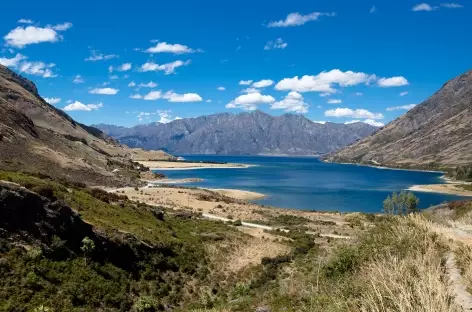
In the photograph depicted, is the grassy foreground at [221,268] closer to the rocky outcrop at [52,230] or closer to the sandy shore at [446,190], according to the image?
the rocky outcrop at [52,230]

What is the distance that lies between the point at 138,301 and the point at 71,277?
5.24 metres

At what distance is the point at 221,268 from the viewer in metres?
41.9

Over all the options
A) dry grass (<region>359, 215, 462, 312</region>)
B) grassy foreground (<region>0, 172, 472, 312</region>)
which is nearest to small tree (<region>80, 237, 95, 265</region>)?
grassy foreground (<region>0, 172, 472, 312</region>)

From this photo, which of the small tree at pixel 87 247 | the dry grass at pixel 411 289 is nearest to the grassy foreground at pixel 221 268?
the dry grass at pixel 411 289

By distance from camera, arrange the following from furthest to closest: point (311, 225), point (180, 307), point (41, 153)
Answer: point (41, 153) → point (311, 225) → point (180, 307)

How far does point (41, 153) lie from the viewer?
108 meters

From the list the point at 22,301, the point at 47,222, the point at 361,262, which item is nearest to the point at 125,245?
the point at 47,222

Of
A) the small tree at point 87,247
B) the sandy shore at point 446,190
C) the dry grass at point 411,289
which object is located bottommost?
the sandy shore at point 446,190

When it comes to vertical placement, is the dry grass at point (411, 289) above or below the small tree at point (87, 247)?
above

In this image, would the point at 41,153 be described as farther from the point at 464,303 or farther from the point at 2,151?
the point at 464,303

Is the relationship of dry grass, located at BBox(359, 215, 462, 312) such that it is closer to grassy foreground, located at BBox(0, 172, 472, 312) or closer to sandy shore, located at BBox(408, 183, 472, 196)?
grassy foreground, located at BBox(0, 172, 472, 312)

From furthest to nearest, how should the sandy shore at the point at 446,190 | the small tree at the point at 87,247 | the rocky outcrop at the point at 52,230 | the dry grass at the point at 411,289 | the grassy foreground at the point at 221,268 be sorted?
the sandy shore at the point at 446,190 → the small tree at the point at 87,247 → the rocky outcrop at the point at 52,230 → the grassy foreground at the point at 221,268 → the dry grass at the point at 411,289

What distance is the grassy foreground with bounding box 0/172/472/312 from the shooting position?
34.0 ft

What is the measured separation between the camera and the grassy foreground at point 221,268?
10.4 meters
